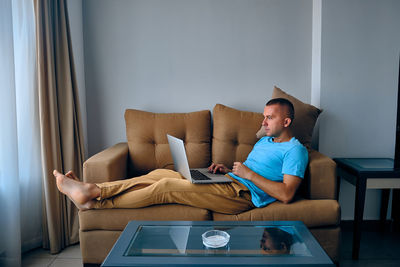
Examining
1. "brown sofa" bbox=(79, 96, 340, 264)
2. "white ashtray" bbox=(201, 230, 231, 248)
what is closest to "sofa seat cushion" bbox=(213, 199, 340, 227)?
"brown sofa" bbox=(79, 96, 340, 264)

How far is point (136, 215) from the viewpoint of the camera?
1812 mm

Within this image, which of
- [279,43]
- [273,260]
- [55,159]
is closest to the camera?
[273,260]

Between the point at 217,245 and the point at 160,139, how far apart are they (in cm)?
138

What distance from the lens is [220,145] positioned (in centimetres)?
247

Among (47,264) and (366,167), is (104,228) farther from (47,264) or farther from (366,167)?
(366,167)

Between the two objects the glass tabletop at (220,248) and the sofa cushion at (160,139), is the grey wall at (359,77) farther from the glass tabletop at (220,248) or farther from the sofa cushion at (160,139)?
the glass tabletop at (220,248)

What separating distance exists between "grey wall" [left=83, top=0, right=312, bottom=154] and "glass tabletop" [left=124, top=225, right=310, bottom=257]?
60.2 inches

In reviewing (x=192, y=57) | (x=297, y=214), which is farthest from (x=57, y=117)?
(x=297, y=214)

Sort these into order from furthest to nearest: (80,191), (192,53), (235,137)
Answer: (192,53) → (235,137) → (80,191)

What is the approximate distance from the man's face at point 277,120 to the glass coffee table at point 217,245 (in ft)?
2.31

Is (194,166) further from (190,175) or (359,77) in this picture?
(359,77)

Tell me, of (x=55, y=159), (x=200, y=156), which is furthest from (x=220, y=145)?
(x=55, y=159)

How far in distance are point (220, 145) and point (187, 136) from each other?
276mm

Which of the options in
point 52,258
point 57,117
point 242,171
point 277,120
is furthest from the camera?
point 57,117
